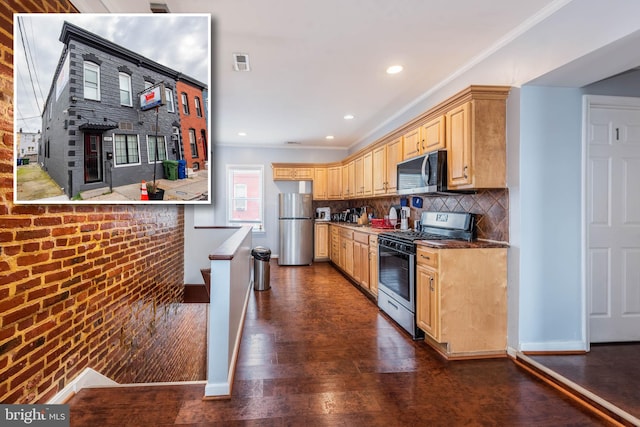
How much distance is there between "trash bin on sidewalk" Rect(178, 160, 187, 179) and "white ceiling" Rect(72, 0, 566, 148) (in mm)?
372

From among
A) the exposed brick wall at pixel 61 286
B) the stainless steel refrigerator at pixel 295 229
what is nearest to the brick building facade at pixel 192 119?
the exposed brick wall at pixel 61 286

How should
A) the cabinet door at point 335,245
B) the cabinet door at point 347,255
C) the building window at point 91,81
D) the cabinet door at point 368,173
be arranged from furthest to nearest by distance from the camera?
the cabinet door at point 335,245
the cabinet door at point 347,255
the cabinet door at point 368,173
the building window at point 91,81

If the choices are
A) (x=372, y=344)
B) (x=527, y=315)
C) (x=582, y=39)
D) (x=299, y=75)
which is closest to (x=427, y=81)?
(x=299, y=75)

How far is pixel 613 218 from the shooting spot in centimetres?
266

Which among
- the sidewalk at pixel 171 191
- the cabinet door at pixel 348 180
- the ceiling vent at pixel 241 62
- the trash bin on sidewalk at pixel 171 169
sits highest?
the ceiling vent at pixel 241 62

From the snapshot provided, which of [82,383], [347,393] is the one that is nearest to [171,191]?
[347,393]

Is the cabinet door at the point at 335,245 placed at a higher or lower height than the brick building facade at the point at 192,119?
lower

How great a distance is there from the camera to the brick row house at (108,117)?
33.8 inches

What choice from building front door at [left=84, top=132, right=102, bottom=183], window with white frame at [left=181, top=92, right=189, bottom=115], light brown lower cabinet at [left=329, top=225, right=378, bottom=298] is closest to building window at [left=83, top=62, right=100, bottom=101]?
building front door at [left=84, top=132, right=102, bottom=183]

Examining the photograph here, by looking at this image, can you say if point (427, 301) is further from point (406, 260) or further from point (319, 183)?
point (319, 183)

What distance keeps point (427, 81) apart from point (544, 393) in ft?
9.91

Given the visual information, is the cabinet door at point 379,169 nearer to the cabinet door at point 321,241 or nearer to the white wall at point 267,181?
the cabinet door at point 321,241

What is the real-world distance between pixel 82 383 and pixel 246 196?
5.15 meters

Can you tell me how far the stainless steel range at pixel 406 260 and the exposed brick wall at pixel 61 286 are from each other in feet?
7.11
